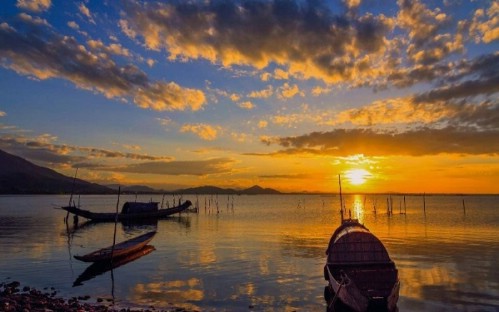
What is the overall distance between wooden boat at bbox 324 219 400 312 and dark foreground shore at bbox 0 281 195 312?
8.87 meters

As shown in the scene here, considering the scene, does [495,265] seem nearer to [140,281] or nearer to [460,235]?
[460,235]

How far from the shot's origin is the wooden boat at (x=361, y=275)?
65.1ft

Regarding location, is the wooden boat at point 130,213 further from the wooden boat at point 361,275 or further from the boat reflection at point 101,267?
the wooden boat at point 361,275

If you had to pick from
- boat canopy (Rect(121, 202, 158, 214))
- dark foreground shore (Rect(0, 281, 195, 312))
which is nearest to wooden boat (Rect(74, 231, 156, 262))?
dark foreground shore (Rect(0, 281, 195, 312))

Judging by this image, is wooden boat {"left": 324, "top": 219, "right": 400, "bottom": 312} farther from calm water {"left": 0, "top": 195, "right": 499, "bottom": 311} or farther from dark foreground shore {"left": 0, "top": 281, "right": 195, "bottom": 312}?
dark foreground shore {"left": 0, "top": 281, "right": 195, "bottom": 312}

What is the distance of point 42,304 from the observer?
21.5 metres

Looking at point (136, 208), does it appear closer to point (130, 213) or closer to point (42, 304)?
point (130, 213)

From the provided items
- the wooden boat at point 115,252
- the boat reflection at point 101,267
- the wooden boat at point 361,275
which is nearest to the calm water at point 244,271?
the boat reflection at point 101,267

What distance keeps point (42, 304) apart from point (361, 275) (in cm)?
1731

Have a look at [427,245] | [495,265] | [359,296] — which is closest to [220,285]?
[359,296]

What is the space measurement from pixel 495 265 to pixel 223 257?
81.7 ft

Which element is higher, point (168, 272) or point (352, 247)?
point (352, 247)

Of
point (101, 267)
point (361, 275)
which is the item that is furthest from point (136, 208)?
point (361, 275)

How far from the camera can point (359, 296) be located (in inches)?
778
